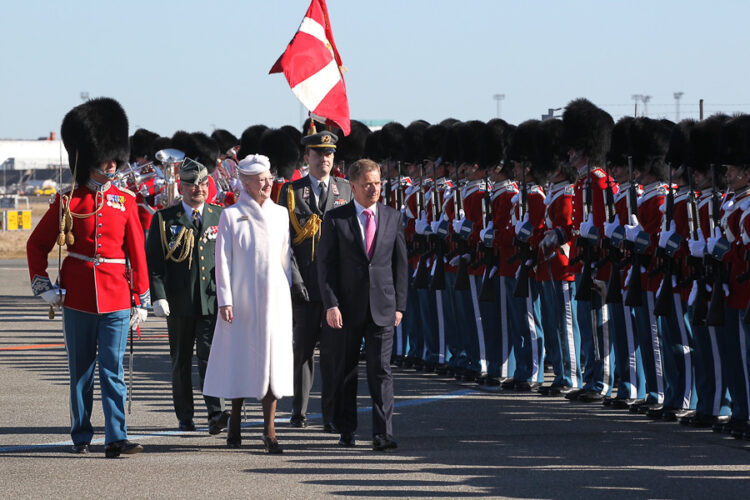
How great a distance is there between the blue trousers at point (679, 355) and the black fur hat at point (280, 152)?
4.97 metres

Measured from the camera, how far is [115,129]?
28.1 ft

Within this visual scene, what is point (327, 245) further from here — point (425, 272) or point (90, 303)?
point (425, 272)

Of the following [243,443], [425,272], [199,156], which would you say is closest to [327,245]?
[243,443]

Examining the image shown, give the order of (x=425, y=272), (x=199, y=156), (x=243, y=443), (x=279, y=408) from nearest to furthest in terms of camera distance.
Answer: (x=243, y=443)
(x=279, y=408)
(x=425, y=272)
(x=199, y=156)

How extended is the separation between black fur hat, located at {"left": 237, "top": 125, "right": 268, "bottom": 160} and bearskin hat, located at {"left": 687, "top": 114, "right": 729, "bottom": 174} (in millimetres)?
7617

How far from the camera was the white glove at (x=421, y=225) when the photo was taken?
12.8 m

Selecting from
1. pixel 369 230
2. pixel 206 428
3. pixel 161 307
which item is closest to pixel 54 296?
pixel 161 307

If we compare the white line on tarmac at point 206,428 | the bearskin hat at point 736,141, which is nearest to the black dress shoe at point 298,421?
the white line on tarmac at point 206,428

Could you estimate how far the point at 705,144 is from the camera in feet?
30.7

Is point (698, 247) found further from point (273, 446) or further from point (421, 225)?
point (421, 225)

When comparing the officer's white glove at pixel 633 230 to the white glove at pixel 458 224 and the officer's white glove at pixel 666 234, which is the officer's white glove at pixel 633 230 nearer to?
the officer's white glove at pixel 666 234

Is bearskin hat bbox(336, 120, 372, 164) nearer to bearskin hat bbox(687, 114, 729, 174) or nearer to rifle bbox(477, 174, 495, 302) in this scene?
rifle bbox(477, 174, 495, 302)

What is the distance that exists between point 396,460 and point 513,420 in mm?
1799

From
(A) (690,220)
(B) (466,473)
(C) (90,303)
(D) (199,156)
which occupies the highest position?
(D) (199,156)
